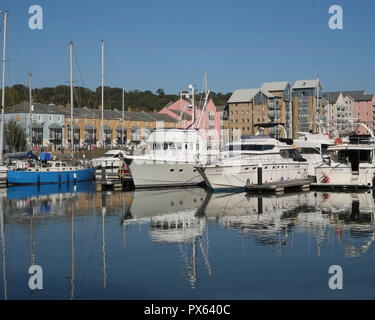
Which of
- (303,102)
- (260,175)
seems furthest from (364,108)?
(260,175)

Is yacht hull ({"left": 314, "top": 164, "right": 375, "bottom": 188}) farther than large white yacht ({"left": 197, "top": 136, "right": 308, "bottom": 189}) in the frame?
Yes

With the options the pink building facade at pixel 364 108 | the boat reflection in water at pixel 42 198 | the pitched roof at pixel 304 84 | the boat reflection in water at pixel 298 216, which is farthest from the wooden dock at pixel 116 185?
the pink building facade at pixel 364 108

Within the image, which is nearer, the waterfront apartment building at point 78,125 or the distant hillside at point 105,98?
the waterfront apartment building at point 78,125

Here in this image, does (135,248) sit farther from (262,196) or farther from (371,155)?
(371,155)

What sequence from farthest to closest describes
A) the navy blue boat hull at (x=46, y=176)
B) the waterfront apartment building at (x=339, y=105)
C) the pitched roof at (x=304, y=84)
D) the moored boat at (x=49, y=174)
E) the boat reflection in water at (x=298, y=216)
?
the waterfront apartment building at (x=339, y=105), the pitched roof at (x=304, y=84), the moored boat at (x=49, y=174), the navy blue boat hull at (x=46, y=176), the boat reflection in water at (x=298, y=216)

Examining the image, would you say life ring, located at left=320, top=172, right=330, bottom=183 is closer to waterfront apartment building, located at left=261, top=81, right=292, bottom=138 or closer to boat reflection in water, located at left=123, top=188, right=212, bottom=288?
boat reflection in water, located at left=123, top=188, right=212, bottom=288

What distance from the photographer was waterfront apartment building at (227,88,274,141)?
422ft

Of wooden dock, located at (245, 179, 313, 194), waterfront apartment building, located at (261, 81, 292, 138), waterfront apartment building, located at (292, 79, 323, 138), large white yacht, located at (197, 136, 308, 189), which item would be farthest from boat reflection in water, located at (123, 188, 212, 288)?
waterfront apartment building, located at (292, 79, 323, 138)

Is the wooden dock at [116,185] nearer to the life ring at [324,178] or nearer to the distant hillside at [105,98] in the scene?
the life ring at [324,178]

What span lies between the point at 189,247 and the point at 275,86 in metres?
114

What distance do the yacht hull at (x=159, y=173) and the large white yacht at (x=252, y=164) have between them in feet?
12.2

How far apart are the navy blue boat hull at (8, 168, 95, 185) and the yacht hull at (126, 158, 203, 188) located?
39.3ft

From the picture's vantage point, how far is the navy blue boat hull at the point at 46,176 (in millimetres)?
51812

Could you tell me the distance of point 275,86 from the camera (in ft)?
430
